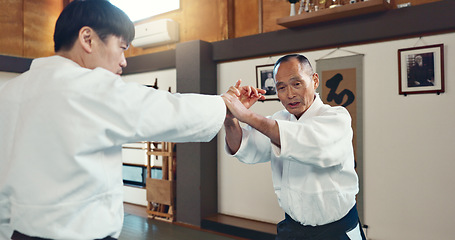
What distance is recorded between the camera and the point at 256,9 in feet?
15.2

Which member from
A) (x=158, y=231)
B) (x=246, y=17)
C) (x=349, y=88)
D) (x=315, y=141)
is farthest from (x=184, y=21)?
(x=315, y=141)

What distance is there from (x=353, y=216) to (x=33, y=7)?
23.4 ft

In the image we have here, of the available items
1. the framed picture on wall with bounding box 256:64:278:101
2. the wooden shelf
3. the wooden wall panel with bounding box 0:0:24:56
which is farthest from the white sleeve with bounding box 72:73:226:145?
the wooden wall panel with bounding box 0:0:24:56

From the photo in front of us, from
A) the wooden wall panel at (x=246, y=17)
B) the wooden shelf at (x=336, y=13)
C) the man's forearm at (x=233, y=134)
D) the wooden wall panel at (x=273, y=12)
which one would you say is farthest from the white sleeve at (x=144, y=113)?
the wooden wall panel at (x=246, y=17)

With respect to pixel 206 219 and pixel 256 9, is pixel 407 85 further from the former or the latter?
pixel 206 219

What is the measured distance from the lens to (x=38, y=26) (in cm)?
653

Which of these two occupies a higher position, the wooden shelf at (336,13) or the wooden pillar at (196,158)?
the wooden shelf at (336,13)

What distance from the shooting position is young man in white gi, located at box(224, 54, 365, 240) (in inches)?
53.6

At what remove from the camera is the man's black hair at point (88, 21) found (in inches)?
39.9

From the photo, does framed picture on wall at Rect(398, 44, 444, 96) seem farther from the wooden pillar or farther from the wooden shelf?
the wooden pillar

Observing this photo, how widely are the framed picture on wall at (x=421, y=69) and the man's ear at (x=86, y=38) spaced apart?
3.32m

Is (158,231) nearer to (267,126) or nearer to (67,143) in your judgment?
(267,126)

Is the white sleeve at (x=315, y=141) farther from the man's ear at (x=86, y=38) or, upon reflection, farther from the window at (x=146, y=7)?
the window at (x=146, y=7)

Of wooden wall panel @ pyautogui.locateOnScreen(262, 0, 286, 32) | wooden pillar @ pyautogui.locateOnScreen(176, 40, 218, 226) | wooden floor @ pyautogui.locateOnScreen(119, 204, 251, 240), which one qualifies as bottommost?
wooden floor @ pyautogui.locateOnScreen(119, 204, 251, 240)
